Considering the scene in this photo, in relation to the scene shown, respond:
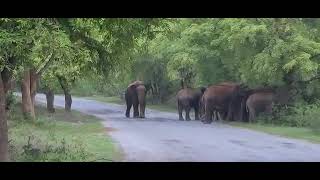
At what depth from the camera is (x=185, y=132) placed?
22469mm

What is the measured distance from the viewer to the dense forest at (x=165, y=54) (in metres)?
11.4

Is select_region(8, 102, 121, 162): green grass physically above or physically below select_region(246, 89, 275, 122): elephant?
below

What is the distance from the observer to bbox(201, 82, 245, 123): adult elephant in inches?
1193

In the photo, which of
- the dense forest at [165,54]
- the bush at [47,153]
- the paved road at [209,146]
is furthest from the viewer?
the paved road at [209,146]

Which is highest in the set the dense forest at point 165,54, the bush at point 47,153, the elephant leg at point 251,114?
the dense forest at point 165,54

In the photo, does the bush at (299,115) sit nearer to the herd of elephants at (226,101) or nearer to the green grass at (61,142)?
the herd of elephants at (226,101)

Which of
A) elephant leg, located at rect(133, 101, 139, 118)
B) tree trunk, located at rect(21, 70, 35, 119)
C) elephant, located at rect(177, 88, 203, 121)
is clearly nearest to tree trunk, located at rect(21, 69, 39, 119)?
tree trunk, located at rect(21, 70, 35, 119)

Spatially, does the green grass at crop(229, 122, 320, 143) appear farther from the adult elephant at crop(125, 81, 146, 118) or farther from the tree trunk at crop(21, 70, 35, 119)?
the adult elephant at crop(125, 81, 146, 118)

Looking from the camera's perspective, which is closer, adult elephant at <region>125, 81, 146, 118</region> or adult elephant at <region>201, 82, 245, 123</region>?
adult elephant at <region>201, 82, 245, 123</region>

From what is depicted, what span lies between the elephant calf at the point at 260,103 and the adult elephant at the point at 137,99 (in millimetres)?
8010

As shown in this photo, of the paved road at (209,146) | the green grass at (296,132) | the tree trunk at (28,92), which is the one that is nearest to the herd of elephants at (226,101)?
the green grass at (296,132)

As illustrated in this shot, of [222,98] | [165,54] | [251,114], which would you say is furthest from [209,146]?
[165,54]

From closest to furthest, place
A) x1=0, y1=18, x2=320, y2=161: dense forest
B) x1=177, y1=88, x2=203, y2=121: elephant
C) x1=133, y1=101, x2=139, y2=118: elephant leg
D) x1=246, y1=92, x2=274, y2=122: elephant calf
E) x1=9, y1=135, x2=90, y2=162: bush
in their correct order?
x1=0, y1=18, x2=320, y2=161: dense forest, x1=9, y1=135, x2=90, y2=162: bush, x1=246, y1=92, x2=274, y2=122: elephant calf, x1=177, y1=88, x2=203, y2=121: elephant, x1=133, y1=101, x2=139, y2=118: elephant leg
